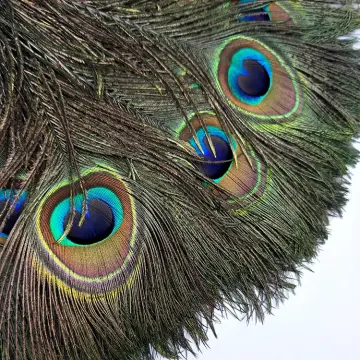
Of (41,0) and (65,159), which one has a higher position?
(41,0)

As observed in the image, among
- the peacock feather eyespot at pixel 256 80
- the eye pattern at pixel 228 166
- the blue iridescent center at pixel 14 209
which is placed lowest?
the blue iridescent center at pixel 14 209

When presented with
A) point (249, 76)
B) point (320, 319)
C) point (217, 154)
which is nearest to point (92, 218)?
point (217, 154)

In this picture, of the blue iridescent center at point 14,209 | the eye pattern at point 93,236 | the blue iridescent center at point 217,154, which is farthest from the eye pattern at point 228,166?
the blue iridescent center at point 14,209

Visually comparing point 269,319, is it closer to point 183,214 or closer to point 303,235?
point 303,235

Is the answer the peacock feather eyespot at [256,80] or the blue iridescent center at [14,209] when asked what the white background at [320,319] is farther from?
the blue iridescent center at [14,209]

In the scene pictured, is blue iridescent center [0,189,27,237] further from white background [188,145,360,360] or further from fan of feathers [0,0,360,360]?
white background [188,145,360,360]

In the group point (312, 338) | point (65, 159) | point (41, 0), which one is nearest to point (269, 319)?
point (312, 338)
